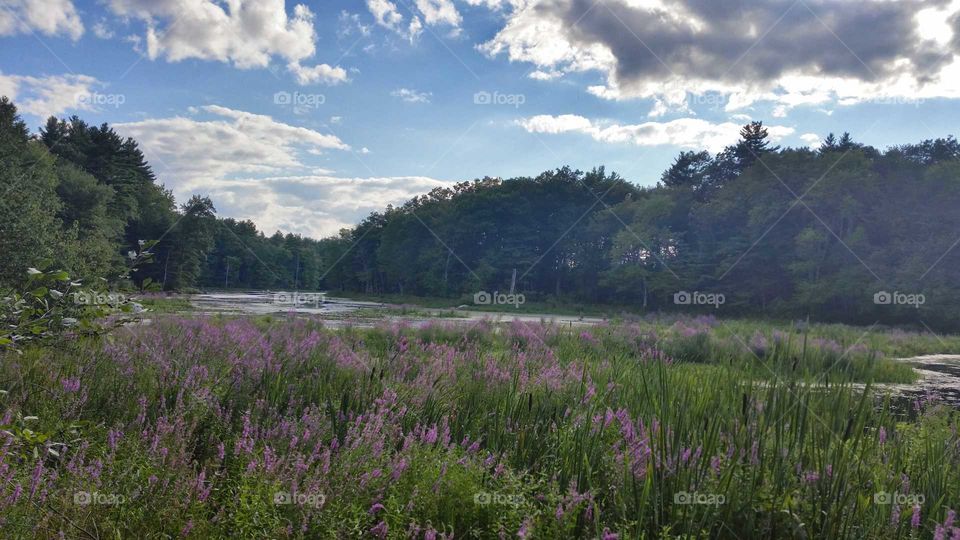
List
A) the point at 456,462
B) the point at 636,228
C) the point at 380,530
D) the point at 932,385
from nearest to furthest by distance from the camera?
the point at 380,530
the point at 456,462
the point at 932,385
the point at 636,228

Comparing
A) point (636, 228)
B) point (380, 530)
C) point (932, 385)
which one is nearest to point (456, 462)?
point (380, 530)

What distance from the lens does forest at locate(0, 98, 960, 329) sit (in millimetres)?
33438

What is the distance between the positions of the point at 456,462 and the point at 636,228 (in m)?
51.8

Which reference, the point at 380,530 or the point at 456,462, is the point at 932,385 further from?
the point at 380,530

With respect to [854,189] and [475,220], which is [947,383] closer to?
[854,189]

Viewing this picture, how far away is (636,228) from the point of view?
53.0 meters

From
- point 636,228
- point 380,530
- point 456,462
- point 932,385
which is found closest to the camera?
point 380,530

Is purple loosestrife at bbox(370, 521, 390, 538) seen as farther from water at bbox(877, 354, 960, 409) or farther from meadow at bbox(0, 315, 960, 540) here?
water at bbox(877, 354, 960, 409)

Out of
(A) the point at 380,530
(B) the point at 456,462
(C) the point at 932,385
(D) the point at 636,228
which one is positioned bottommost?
(C) the point at 932,385

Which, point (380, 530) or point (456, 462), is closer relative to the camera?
point (380, 530)

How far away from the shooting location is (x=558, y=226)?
2621 inches

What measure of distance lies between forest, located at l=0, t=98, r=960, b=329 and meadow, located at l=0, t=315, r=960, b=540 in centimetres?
1647

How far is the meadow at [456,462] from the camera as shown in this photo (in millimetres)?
3043

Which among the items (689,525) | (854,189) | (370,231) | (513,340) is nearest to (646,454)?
(689,525)
